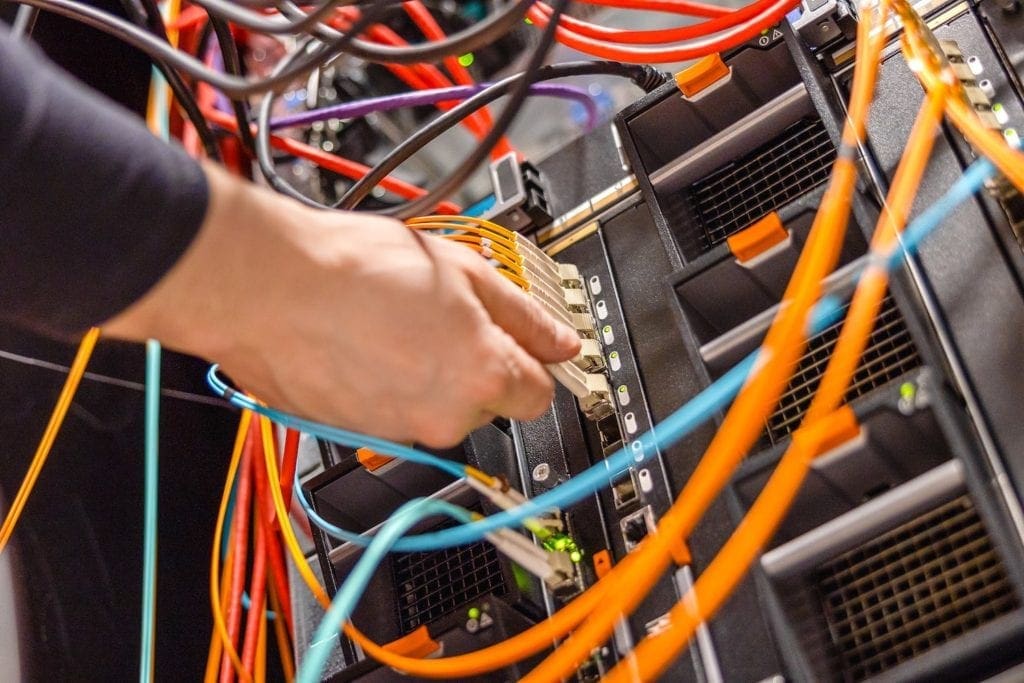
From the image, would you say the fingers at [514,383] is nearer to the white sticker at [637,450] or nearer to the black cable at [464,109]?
the white sticker at [637,450]

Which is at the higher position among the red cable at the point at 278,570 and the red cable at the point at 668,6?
the red cable at the point at 668,6

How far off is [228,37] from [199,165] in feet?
2.23

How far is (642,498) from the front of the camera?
3.67 feet

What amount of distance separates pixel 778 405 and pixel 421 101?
72cm

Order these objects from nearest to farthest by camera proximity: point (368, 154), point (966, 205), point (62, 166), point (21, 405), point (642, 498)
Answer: point (62, 166)
point (966, 205)
point (642, 498)
point (21, 405)
point (368, 154)

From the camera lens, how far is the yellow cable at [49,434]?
125 centimetres

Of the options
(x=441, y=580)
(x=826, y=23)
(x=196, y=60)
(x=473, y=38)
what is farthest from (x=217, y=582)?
(x=826, y=23)

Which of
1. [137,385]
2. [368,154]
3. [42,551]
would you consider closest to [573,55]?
[368,154]

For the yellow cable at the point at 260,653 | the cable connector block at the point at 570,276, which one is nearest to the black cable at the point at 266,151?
the cable connector block at the point at 570,276

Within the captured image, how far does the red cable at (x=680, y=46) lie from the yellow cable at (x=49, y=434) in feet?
2.48

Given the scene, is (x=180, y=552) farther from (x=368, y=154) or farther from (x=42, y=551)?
(x=368, y=154)

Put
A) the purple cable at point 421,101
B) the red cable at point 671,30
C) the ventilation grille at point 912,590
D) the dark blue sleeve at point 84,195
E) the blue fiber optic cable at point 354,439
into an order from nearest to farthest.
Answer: the dark blue sleeve at point 84,195
the ventilation grille at point 912,590
the blue fiber optic cable at point 354,439
the red cable at point 671,30
the purple cable at point 421,101

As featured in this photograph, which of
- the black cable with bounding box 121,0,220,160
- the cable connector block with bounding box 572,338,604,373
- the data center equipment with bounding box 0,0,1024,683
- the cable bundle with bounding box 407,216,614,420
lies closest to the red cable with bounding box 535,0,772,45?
the data center equipment with bounding box 0,0,1024,683

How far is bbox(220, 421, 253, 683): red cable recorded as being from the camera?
4.29 feet
